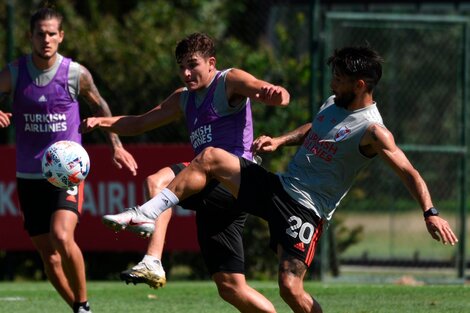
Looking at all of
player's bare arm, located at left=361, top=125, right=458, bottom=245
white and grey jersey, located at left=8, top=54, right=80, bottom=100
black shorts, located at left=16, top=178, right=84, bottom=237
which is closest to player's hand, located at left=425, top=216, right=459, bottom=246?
player's bare arm, located at left=361, top=125, right=458, bottom=245

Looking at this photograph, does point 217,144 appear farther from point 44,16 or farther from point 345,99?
point 44,16

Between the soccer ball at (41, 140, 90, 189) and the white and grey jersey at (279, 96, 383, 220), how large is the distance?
1.63 meters

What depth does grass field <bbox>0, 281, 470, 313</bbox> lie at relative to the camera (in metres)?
9.79

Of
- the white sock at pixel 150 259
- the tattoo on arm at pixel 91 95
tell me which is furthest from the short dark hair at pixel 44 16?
the white sock at pixel 150 259

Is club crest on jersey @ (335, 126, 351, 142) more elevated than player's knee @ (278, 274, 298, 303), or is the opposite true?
club crest on jersey @ (335, 126, 351, 142)

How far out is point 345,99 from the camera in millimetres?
7387

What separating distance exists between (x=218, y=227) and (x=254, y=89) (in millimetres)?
947

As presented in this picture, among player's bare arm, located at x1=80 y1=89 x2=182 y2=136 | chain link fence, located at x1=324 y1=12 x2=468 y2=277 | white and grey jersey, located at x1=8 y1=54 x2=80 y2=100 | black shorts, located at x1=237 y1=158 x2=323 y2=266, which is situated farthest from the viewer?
chain link fence, located at x1=324 y1=12 x2=468 y2=277

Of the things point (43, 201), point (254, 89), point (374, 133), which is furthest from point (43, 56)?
point (374, 133)

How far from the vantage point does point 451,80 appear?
54.3 feet

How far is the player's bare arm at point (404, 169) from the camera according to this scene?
21.8ft

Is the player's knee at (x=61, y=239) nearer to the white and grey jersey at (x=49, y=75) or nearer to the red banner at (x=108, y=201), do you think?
the white and grey jersey at (x=49, y=75)

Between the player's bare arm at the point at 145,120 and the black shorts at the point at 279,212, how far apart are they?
92 cm

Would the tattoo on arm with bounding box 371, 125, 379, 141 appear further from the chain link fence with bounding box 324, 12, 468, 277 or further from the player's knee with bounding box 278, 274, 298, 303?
the chain link fence with bounding box 324, 12, 468, 277
